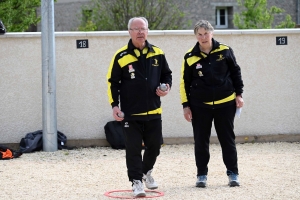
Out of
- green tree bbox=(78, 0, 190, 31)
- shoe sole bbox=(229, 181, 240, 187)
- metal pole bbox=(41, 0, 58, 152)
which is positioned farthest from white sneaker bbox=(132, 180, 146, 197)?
green tree bbox=(78, 0, 190, 31)

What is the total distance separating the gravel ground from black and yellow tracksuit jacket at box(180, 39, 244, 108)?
99 centimetres

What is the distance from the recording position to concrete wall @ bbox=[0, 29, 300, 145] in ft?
40.2

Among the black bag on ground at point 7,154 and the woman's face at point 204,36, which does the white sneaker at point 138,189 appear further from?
the black bag on ground at point 7,154

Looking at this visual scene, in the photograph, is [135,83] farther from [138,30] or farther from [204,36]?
[204,36]

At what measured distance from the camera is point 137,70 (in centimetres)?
757

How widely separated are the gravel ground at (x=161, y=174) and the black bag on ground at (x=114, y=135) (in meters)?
0.18

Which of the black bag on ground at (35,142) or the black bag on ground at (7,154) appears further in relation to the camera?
the black bag on ground at (35,142)

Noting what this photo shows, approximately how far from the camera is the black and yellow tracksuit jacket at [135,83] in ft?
24.8

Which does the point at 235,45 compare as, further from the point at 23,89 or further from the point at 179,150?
the point at 23,89

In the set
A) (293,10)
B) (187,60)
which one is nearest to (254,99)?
(187,60)

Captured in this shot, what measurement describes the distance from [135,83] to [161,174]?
2050 millimetres

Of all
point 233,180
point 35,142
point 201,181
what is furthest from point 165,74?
point 35,142

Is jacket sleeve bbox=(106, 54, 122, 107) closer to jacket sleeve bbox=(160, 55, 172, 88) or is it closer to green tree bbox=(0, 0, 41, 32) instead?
jacket sleeve bbox=(160, 55, 172, 88)

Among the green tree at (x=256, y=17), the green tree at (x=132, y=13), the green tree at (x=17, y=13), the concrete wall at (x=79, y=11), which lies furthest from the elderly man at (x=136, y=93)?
the concrete wall at (x=79, y=11)
